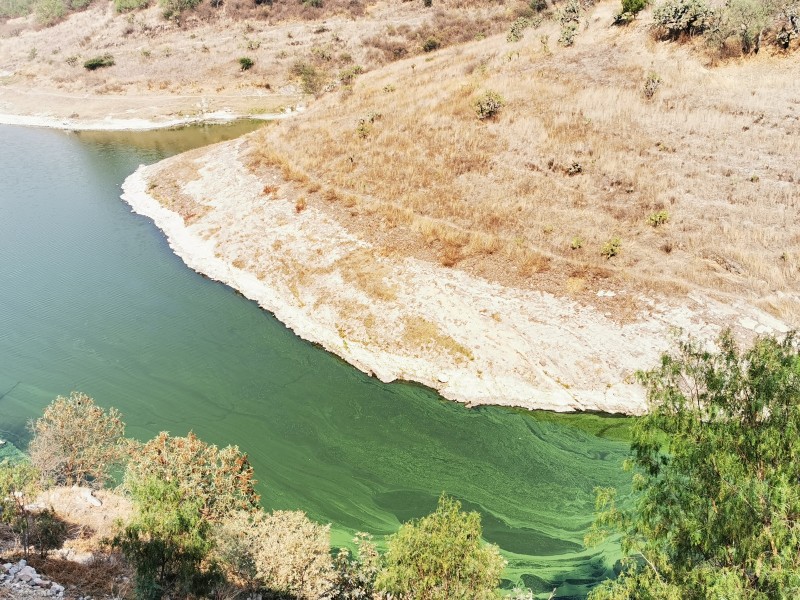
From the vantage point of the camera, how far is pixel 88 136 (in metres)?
77.1

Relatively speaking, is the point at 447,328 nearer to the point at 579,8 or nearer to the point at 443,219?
the point at 443,219

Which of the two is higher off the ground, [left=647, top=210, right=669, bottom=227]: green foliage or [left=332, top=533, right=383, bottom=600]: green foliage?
[left=647, top=210, right=669, bottom=227]: green foliage

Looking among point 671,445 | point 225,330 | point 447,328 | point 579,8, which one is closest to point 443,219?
point 447,328

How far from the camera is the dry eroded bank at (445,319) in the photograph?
27.7 metres

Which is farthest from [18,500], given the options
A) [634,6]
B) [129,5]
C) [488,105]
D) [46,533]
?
[129,5]

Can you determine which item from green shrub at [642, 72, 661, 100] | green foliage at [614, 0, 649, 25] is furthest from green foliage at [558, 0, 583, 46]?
green shrub at [642, 72, 661, 100]

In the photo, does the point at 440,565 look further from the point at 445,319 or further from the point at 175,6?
the point at 175,6

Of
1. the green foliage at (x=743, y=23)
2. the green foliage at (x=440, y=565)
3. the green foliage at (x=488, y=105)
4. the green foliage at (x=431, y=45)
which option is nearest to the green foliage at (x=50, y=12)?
the green foliage at (x=431, y=45)

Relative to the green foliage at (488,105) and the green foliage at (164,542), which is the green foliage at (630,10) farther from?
the green foliage at (164,542)

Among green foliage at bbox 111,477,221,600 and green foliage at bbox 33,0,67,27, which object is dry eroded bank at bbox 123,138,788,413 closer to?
green foliage at bbox 111,477,221,600

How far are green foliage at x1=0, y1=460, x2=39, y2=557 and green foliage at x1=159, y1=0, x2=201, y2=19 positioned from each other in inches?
4924

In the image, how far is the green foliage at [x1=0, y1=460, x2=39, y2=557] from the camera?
1596cm

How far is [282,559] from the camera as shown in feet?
46.7

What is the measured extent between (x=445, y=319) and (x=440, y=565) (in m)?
19.1
